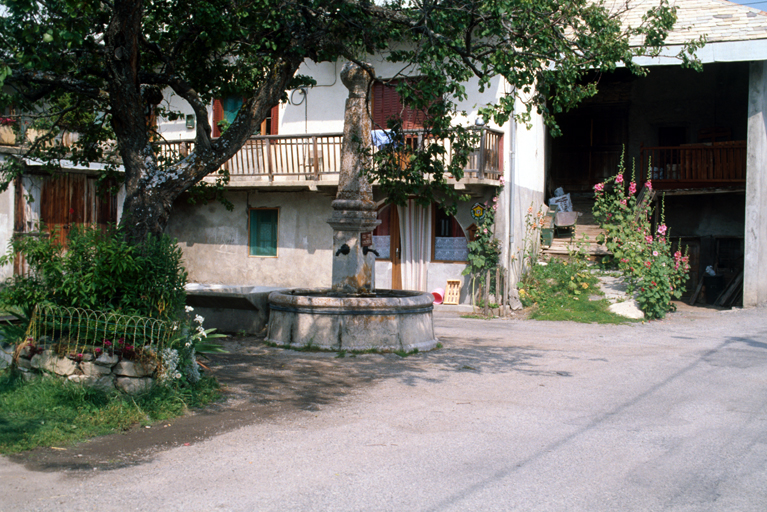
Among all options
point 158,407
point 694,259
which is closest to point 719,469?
point 158,407

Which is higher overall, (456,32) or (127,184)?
(456,32)

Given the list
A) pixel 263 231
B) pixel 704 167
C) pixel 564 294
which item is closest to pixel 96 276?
pixel 564 294

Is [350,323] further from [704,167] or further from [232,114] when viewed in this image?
[704,167]

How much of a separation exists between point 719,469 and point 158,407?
451 centimetres

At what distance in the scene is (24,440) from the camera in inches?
195

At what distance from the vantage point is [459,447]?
202 inches

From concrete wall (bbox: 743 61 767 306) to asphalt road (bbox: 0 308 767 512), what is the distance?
7.10 m

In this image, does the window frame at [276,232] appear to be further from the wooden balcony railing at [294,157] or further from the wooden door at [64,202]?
the wooden door at [64,202]

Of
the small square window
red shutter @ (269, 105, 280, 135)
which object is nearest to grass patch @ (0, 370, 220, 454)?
the small square window

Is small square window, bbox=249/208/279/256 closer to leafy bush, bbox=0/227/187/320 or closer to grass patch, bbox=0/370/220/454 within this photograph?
leafy bush, bbox=0/227/187/320

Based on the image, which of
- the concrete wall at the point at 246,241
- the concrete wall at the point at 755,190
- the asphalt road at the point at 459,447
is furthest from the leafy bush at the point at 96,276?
the concrete wall at the point at 755,190

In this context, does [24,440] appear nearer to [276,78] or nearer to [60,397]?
[60,397]

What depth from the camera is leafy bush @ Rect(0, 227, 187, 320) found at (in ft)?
19.9

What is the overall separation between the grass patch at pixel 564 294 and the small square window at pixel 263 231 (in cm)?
707
